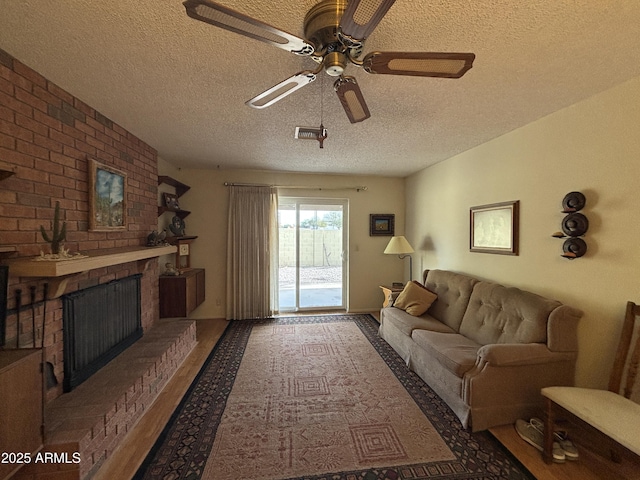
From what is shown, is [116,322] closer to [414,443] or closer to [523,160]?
Answer: [414,443]

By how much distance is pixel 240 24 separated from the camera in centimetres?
89

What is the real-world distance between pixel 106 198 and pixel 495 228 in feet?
12.5

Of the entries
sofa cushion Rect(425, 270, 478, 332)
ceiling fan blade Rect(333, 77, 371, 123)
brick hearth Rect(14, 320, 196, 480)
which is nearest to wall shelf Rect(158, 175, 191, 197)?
brick hearth Rect(14, 320, 196, 480)

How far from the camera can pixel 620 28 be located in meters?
1.24

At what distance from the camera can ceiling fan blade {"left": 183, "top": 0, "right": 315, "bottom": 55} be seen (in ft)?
2.61

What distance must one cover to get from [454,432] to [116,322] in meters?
2.98

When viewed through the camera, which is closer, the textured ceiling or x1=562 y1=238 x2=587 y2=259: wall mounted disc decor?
the textured ceiling

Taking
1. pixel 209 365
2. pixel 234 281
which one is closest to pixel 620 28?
pixel 209 365

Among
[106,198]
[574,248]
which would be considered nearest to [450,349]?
[574,248]

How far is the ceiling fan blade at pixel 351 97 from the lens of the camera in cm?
127

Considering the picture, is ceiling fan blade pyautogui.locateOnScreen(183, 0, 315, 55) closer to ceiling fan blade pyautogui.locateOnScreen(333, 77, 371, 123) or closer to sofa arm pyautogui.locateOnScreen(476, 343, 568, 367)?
ceiling fan blade pyautogui.locateOnScreen(333, 77, 371, 123)

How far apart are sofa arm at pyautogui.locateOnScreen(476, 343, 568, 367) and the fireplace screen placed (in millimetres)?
3001

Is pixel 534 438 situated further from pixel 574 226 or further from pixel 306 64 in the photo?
pixel 306 64

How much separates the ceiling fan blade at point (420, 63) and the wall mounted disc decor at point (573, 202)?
1602 millimetres
